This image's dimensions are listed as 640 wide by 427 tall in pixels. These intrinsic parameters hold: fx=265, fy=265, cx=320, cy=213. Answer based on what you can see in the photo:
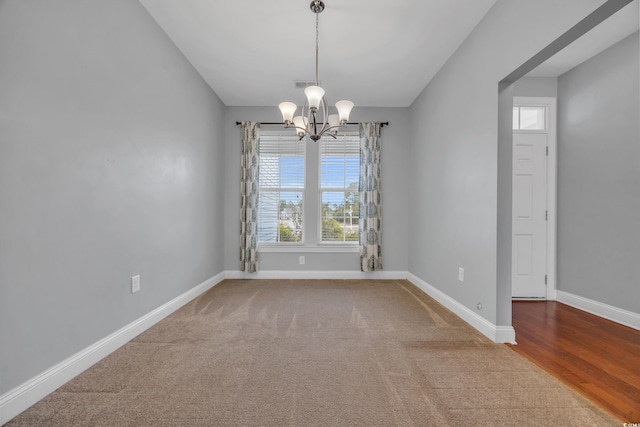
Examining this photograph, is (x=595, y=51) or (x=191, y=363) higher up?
(x=595, y=51)

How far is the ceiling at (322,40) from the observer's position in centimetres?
222

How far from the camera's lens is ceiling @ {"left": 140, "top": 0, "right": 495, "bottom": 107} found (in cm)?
222

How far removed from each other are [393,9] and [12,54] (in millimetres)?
2502

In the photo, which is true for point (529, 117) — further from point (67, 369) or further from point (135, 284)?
point (67, 369)

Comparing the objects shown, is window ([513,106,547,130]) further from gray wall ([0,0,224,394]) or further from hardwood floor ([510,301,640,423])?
gray wall ([0,0,224,394])

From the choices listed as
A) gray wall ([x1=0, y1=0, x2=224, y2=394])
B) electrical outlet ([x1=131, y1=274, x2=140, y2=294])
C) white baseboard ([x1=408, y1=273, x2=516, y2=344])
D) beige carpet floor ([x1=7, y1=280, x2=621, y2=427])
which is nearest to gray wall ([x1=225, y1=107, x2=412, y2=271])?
white baseboard ([x1=408, y1=273, x2=516, y2=344])

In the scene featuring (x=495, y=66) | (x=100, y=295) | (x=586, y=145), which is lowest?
(x=100, y=295)

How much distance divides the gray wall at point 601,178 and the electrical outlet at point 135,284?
4412 mm

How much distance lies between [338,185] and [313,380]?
3105mm

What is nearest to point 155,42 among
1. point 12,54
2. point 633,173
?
point 12,54

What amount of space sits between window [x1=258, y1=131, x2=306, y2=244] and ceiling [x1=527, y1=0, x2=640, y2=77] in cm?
326

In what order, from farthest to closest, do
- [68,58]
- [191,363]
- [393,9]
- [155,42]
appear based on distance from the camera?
[155,42] < [393,9] < [191,363] < [68,58]

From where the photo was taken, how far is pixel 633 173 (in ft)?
8.25

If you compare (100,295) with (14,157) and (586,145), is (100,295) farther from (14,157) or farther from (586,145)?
(586,145)
